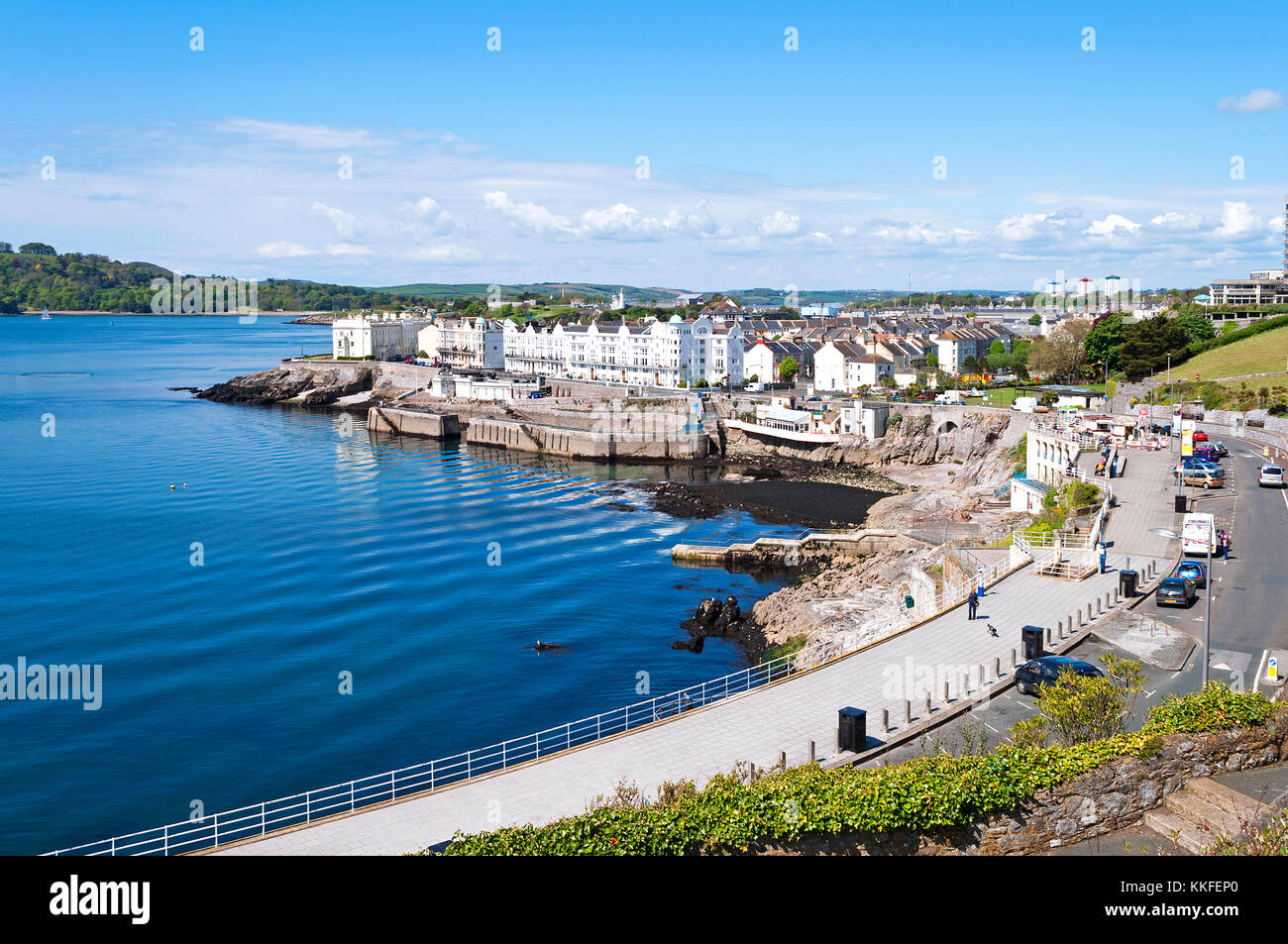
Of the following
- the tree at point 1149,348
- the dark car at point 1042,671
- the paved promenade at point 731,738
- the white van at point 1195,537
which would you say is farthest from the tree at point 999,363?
the dark car at point 1042,671

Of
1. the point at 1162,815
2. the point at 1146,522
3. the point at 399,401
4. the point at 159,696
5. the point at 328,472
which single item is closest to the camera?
the point at 1162,815

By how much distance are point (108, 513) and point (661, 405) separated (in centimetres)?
5944

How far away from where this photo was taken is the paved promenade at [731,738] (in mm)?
17984

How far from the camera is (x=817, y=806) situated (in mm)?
16047

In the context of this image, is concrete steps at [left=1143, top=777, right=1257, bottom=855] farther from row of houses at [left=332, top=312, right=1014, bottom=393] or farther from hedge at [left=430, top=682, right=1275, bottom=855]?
row of houses at [left=332, top=312, right=1014, bottom=393]

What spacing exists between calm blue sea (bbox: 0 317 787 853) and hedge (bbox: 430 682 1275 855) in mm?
16570

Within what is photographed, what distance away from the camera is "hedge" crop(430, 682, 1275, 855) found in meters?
15.1

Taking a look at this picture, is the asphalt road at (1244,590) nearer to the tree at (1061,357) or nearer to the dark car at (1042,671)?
the dark car at (1042,671)

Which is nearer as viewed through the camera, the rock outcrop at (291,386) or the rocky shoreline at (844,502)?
the rocky shoreline at (844,502)

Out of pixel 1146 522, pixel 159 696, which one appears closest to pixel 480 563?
pixel 159 696

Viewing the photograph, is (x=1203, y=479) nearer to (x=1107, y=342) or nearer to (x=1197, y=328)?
(x=1107, y=342)

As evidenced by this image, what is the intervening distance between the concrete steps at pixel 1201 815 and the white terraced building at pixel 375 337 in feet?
526
